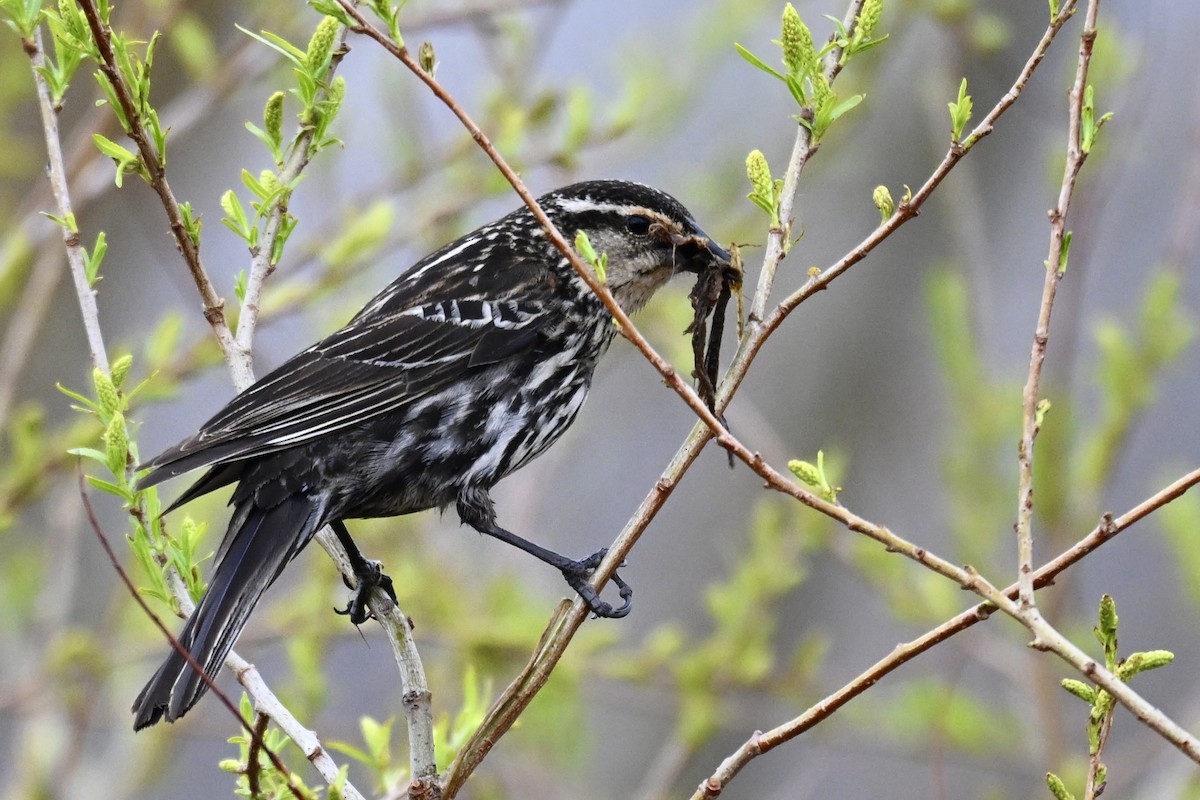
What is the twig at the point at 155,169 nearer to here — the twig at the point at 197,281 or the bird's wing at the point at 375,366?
the twig at the point at 197,281

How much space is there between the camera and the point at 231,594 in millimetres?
2943

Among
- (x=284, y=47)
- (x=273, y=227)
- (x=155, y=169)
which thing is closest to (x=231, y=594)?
(x=273, y=227)

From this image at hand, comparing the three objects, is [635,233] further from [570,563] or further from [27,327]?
[27,327]

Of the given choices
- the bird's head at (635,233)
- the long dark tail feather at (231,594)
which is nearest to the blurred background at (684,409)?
the long dark tail feather at (231,594)

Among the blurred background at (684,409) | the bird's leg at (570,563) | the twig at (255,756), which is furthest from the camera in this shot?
the blurred background at (684,409)

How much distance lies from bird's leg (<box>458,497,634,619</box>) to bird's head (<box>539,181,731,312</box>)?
2.35 feet

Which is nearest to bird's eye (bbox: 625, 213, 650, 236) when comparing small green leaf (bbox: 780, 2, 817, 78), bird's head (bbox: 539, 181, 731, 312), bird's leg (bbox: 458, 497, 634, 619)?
bird's head (bbox: 539, 181, 731, 312)

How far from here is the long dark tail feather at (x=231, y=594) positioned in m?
2.68

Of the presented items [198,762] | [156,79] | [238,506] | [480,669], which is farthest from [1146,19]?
[198,762]

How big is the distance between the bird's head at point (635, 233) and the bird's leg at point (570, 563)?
72 cm

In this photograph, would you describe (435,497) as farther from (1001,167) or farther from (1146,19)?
(1001,167)

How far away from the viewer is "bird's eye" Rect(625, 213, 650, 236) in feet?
12.7

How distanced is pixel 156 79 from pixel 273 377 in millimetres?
4591

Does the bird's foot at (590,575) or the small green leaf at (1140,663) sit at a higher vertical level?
the bird's foot at (590,575)
